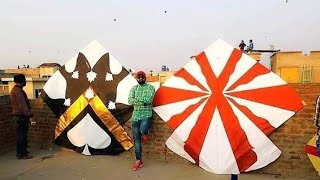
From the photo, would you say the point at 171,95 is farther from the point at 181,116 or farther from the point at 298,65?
the point at 298,65

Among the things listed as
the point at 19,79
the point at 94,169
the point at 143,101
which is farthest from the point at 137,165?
the point at 19,79

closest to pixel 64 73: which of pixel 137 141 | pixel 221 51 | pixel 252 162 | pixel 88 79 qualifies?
pixel 88 79

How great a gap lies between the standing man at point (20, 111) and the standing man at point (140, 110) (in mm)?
2181

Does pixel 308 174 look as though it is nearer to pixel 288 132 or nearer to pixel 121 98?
pixel 288 132

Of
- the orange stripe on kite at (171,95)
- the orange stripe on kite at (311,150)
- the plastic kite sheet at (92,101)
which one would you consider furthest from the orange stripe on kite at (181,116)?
the orange stripe on kite at (311,150)

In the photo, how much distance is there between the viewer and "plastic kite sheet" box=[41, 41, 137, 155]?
6.07 metres

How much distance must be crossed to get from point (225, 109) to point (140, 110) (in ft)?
4.52

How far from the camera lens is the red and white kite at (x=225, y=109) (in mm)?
4812

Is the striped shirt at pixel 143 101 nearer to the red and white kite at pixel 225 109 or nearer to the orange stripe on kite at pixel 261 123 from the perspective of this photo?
the red and white kite at pixel 225 109

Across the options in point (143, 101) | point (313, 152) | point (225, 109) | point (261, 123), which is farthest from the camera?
point (143, 101)

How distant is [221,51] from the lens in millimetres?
5348

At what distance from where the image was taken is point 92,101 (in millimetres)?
6258

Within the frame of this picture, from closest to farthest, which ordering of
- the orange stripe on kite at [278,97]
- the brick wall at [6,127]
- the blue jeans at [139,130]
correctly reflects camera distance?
the orange stripe on kite at [278,97], the blue jeans at [139,130], the brick wall at [6,127]

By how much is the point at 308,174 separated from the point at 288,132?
65 centimetres
